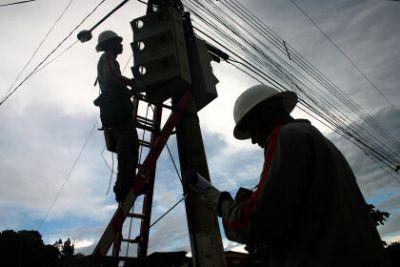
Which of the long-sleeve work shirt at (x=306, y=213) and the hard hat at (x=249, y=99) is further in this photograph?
the hard hat at (x=249, y=99)

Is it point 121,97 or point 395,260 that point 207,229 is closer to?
point 121,97

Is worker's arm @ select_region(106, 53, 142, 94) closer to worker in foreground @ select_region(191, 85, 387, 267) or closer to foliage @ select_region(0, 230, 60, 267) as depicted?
worker in foreground @ select_region(191, 85, 387, 267)

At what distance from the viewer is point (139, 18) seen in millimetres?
3814

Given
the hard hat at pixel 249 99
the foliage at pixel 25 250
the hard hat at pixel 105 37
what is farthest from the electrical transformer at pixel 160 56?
the foliage at pixel 25 250

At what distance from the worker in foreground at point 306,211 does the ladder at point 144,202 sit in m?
1.93

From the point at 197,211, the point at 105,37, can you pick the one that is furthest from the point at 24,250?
the point at 197,211

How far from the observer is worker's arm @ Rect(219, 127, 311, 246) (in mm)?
1312

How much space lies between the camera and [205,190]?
185cm

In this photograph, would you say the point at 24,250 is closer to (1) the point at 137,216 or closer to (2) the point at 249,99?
(1) the point at 137,216

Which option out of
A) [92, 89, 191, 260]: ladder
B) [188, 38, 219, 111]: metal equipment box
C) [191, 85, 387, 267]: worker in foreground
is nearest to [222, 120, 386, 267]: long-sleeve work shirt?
[191, 85, 387, 267]: worker in foreground

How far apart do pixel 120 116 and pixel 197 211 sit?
1403 millimetres

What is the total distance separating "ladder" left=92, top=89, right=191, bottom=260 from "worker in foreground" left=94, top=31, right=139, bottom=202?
15 centimetres

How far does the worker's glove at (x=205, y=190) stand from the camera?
5.70 ft

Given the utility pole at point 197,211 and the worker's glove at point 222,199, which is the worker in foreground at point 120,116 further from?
the worker's glove at point 222,199
